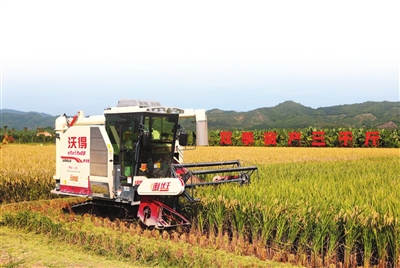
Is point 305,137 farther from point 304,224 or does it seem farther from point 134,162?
point 304,224

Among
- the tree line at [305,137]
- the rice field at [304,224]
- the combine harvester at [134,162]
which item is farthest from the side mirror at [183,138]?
the tree line at [305,137]

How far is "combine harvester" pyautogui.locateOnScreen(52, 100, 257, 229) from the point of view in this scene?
916 centimetres

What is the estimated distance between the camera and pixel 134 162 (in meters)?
9.59

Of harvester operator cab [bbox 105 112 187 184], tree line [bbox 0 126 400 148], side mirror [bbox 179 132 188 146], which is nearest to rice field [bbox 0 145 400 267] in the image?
side mirror [bbox 179 132 188 146]

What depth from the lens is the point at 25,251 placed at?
818 cm

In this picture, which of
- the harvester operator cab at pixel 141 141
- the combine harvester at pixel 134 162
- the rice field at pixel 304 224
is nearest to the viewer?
the rice field at pixel 304 224

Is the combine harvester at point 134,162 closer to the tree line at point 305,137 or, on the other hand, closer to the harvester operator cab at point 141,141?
the harvester operator cab at point 141,141

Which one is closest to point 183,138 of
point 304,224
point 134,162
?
point 134,162

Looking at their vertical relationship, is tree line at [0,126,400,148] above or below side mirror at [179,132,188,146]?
below

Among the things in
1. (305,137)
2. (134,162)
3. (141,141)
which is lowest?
(305,137)

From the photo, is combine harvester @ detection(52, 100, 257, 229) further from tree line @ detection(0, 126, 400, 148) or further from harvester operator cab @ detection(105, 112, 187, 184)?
tree line @ detection(0, 126, 400, 148)

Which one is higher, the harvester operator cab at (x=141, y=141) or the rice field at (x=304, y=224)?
the harvester operator cab at (x=141, y=141)

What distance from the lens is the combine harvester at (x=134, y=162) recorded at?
9156mm

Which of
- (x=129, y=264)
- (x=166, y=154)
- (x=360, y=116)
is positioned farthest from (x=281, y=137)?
(x=360, y=116)
